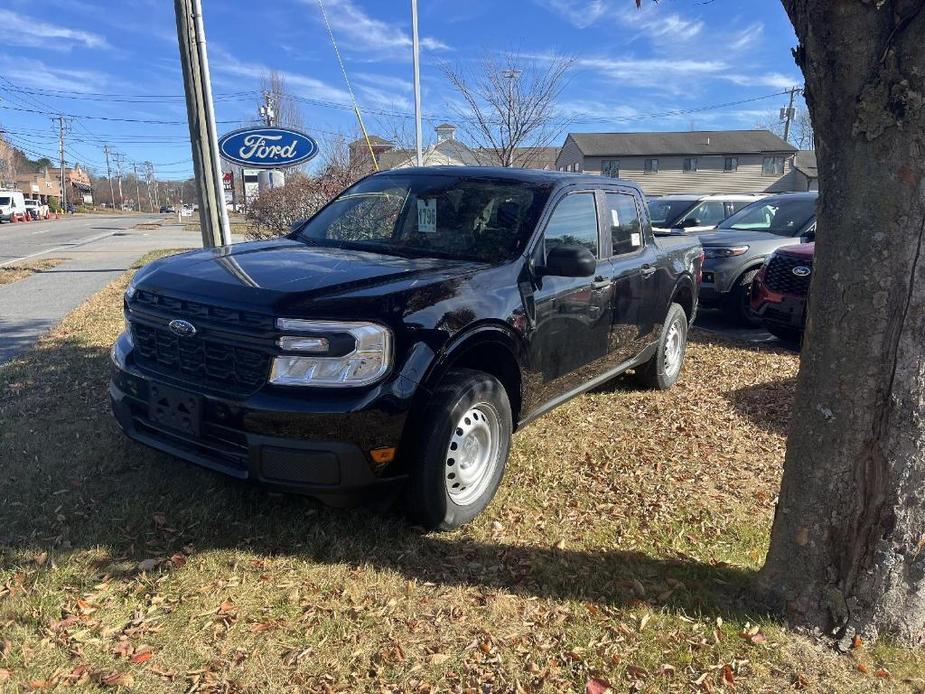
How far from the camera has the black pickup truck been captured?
2.83m

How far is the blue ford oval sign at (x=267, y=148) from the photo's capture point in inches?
331

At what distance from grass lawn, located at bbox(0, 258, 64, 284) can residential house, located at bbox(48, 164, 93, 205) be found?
90219mm

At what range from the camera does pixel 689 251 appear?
6.11 meters

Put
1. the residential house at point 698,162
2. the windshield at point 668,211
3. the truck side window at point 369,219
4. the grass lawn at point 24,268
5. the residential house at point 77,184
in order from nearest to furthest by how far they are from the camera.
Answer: the truck side window at point 369,219
the grass lawn at point 24,268
the windshield at point 668,211
the residential house at point 698,162
the residential house at point 77,184

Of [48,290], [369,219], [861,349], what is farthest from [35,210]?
[861,349]

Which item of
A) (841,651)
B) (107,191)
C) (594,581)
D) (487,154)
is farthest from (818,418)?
(107,191)

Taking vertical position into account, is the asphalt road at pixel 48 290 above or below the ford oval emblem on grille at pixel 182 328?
below

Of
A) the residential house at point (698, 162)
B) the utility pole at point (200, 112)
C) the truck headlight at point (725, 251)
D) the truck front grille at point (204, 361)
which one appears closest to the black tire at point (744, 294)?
the truck headlight at point (725, 251)

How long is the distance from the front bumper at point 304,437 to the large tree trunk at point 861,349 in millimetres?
1680

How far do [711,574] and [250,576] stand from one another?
214 cm

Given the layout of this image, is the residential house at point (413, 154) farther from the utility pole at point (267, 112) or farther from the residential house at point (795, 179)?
the residential house at point (795, 179)

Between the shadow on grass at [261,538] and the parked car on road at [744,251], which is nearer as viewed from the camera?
the shadow on grass at [261,538]

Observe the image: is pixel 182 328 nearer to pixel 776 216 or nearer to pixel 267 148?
pixel 267 148

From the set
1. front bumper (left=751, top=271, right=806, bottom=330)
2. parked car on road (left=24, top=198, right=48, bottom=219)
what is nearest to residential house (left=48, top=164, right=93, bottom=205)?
parked car on road (left=24, top=198, right=48, bottom=219)
